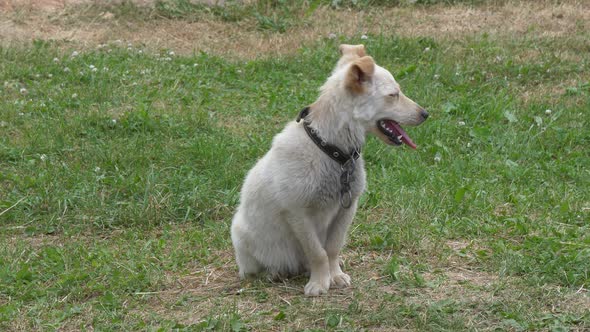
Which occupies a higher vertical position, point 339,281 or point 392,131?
point 392,131

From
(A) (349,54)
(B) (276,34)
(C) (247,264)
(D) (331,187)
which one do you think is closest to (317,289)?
(C) (247,264)

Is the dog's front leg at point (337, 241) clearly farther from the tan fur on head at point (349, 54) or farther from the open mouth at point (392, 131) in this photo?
the tan fur on head at point (349, 54)

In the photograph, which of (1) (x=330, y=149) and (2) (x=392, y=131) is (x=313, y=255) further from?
(2) (x=392, y=131)

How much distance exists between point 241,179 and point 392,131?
7.35 ft

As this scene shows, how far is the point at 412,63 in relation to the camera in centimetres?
967

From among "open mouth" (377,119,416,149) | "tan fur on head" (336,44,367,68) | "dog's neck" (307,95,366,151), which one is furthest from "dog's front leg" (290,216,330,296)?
"tan fur on head" (336,44,367,68)

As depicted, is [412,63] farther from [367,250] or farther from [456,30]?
[367,250]

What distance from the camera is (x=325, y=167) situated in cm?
484

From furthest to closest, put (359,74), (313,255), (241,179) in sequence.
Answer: (241,179), (313,255), (359,74)

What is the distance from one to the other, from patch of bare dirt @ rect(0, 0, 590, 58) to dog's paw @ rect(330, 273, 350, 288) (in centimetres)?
544

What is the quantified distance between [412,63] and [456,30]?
1.43m

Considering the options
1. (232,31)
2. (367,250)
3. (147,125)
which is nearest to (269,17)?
(232,31)

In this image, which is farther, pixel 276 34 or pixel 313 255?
pixel 276 34

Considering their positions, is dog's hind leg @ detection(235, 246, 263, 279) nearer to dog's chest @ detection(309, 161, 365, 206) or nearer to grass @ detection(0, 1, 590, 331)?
grass @ detection(0, 1, 590, 331)
